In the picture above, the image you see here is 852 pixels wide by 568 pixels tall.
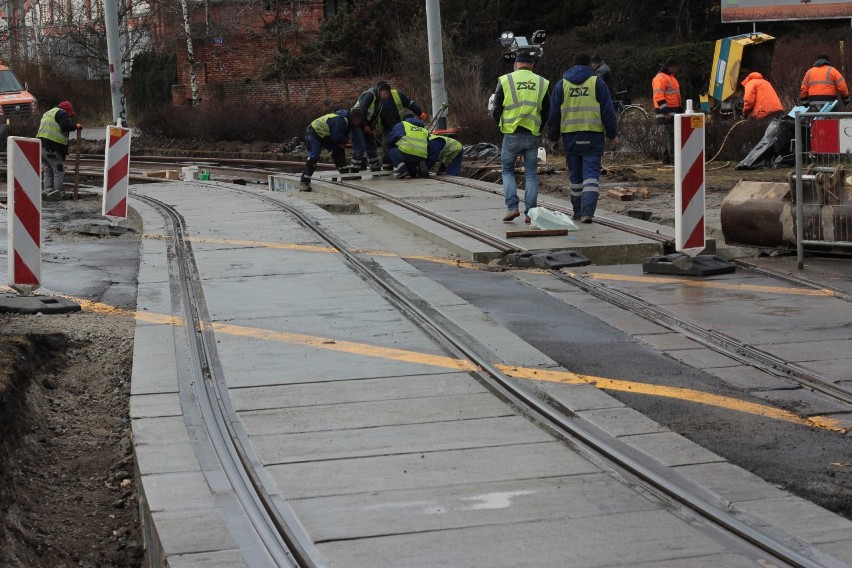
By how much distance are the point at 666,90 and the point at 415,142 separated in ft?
15.5

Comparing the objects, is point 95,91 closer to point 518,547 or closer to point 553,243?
point 553,243

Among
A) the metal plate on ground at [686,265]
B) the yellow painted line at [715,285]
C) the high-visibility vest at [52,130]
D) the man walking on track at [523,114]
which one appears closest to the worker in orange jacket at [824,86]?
the man walking on track at [523,114]

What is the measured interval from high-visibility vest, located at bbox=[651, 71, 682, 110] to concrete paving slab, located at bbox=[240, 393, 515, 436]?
632 inches

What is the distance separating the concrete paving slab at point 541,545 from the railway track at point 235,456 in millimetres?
140

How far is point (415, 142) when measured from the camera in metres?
20.6

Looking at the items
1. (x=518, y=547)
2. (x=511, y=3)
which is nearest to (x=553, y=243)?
(x=518, y=547)

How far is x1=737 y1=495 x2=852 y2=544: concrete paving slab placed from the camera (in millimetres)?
4871

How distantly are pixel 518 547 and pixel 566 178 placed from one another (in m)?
15.7

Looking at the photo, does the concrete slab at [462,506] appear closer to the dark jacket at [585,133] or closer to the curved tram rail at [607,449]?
the curved tram rail at [607,449]

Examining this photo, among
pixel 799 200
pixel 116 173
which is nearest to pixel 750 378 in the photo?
pixel 799 200

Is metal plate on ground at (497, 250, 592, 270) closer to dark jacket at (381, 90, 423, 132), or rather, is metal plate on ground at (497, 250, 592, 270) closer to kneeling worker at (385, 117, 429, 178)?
kneeling worker at (385, 117, 429, 178)

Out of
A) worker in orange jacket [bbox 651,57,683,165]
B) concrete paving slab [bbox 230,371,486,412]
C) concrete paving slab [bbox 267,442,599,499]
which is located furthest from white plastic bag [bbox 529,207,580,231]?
worker in orange jacket [bbox 651,57,683,165]

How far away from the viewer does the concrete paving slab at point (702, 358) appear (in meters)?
8.05

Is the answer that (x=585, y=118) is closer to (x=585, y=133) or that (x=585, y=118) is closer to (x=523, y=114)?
(x=585, y=133)
